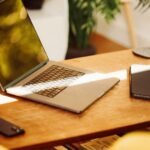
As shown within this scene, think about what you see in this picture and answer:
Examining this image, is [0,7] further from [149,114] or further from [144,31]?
[144,31]

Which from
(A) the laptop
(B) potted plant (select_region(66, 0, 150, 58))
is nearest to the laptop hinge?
(A) the laptop

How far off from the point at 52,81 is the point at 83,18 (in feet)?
7.08

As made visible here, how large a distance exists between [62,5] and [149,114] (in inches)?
68.4

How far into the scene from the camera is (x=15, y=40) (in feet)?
4.37

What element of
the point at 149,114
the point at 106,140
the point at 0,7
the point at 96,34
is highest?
the point at 0,7

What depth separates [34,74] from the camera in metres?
1.36

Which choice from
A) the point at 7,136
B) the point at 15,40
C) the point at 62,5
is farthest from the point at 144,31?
the point at 7,136

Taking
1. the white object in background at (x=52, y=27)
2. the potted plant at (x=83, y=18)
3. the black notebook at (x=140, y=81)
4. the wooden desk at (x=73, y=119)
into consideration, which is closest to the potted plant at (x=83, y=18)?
the potted plant at (x=83, y=18)

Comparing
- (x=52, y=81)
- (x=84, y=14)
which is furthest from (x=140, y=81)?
(x=84, y=14)

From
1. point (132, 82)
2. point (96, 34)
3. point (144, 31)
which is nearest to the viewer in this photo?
point (132, 82)

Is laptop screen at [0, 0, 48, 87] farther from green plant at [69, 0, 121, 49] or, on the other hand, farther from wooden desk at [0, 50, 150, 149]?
green plant at [69, 0, 121, 49]

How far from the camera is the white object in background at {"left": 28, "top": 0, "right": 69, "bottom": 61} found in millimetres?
2543

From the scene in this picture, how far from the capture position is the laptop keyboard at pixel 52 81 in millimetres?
1243

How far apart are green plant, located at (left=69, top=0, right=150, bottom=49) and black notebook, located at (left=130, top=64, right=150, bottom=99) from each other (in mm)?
1818
